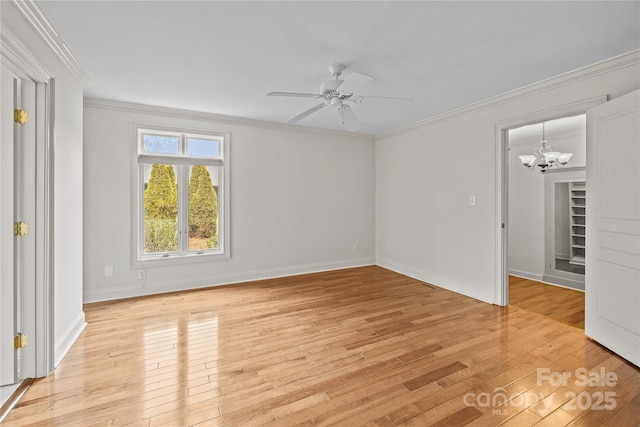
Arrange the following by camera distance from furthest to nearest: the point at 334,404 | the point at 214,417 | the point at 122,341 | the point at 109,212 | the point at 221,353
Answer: the point at 109,212 < the point at 122,341 < the point at 221,353 < the point at 334,404 < the point at 214,417

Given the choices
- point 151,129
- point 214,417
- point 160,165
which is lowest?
point 214,417

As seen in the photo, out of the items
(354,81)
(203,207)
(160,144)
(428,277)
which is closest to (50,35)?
(160,144)

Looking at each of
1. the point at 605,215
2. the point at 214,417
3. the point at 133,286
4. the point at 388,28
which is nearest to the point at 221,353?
the point at 214,417

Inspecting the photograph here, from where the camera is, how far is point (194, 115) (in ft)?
14.4

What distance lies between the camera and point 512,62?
281 centimetres

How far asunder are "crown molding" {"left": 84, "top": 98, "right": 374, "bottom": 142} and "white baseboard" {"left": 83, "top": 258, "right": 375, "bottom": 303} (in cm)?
234

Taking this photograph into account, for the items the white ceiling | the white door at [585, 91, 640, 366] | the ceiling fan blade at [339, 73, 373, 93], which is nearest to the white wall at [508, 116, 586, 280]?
the white ceiling

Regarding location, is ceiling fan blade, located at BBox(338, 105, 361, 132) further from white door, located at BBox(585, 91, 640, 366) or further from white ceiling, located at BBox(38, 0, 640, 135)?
white door, located at BBox(585, 91, 640, 366)

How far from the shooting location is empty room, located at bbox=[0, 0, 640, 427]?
2.03 meters

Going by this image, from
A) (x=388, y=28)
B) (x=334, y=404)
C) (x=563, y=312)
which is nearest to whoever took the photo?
(x=334, y=404)

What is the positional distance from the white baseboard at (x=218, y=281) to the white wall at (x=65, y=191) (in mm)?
927

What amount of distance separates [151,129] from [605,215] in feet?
17.1

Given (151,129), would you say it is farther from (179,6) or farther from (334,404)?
(334,404)

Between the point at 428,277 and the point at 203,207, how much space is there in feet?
12.0
